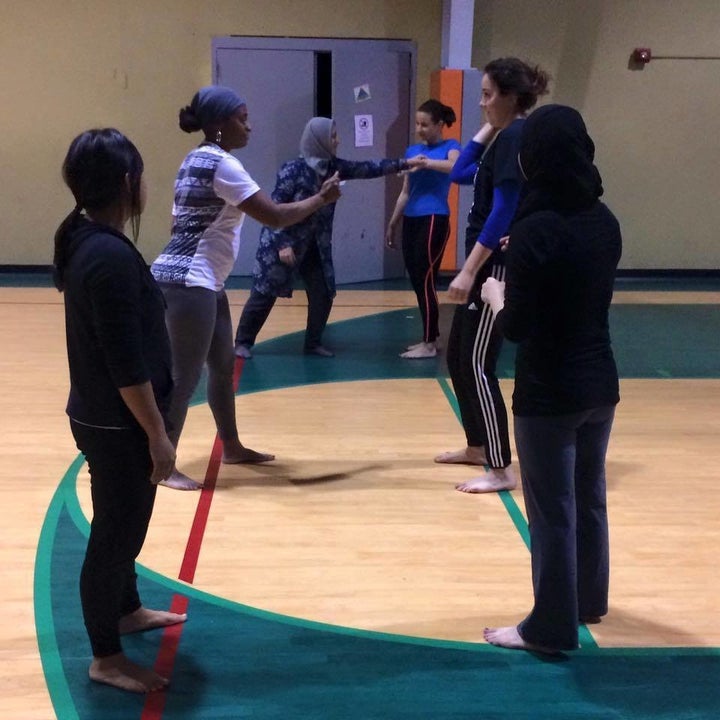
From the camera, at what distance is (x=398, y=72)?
9.19m

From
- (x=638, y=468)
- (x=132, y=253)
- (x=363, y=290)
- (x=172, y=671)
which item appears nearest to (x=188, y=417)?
(x=638, y=468)

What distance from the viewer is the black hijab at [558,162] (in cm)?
245

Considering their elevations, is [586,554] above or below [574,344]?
below

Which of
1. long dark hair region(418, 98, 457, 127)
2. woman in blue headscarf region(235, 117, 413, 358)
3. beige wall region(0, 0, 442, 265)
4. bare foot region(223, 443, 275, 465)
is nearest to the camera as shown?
bare foot region(223, 443, 275, 465)

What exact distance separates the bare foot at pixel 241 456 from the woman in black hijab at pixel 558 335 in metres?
1.93

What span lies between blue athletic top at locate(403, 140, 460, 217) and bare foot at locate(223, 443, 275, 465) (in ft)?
Answer: 7.49

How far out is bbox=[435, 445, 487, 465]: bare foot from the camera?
14.4 feet

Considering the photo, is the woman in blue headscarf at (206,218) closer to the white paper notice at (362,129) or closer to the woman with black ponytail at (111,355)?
the woman with black ponytail at (111,355)

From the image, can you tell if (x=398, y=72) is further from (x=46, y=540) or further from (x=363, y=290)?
(x=46, y=540)

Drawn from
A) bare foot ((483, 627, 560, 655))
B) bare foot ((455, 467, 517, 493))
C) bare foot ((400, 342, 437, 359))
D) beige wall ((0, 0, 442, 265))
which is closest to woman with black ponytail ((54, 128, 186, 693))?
bare foot ((483, 627, 560, 655))

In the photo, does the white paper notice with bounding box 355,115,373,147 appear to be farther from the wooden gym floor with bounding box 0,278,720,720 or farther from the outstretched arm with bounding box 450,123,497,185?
the outstretched arm with bounding box 450,123,497,185

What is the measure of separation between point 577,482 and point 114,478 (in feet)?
4.01

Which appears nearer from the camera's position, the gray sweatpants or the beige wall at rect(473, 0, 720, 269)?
the gray sweatpants

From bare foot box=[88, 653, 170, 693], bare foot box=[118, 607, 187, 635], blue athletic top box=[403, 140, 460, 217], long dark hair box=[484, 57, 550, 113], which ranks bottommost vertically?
bare foot box=[118, 607, 187, 635]
